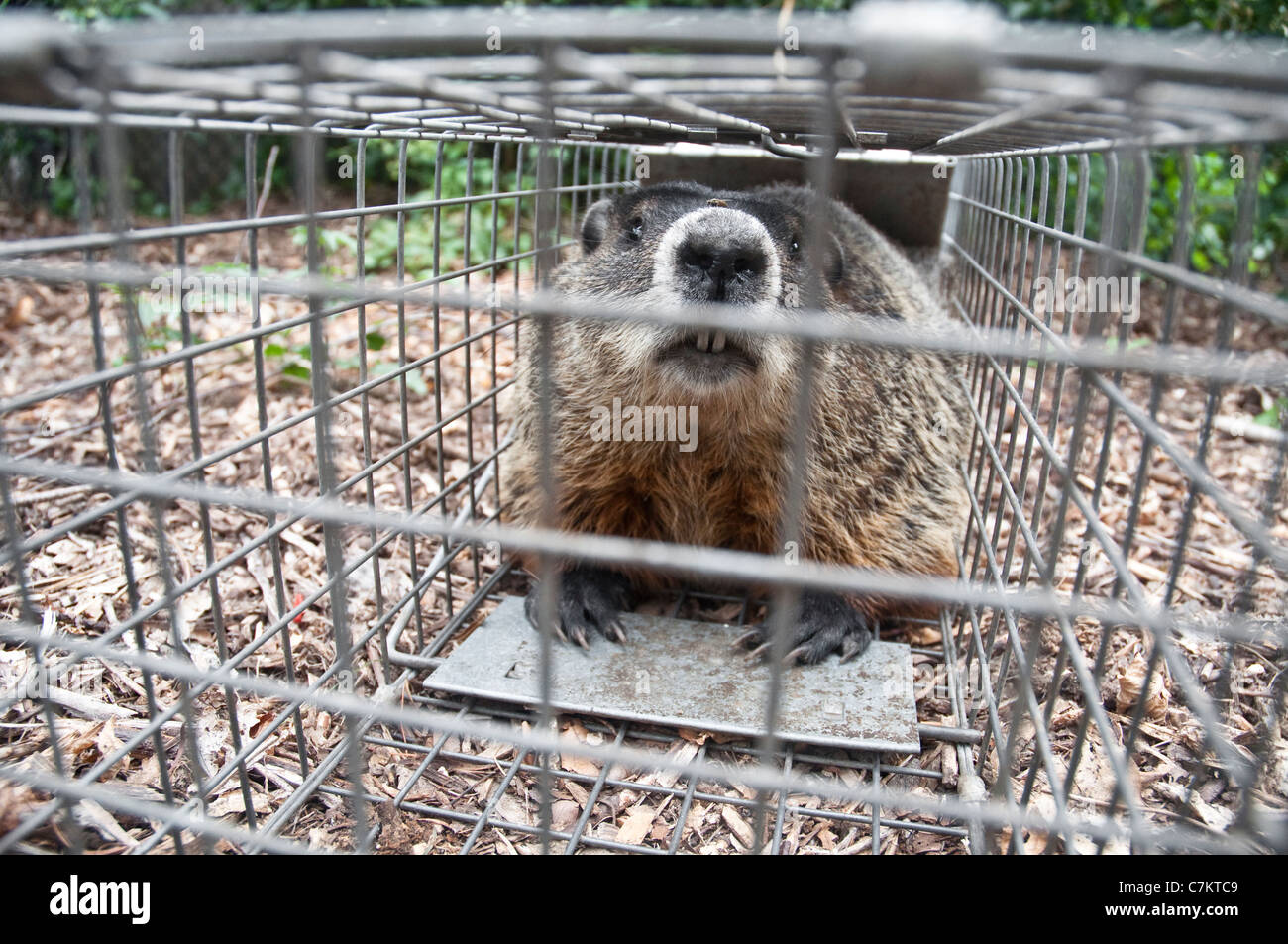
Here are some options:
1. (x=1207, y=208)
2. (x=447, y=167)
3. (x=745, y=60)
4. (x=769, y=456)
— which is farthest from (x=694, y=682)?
(x=447, y=167)

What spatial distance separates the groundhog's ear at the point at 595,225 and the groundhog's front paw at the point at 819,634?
1.66 metres

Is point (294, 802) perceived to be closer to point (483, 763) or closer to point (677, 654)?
point (483, 763)

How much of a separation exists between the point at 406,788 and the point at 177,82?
1937 millimetres

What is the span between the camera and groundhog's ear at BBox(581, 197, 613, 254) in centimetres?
350

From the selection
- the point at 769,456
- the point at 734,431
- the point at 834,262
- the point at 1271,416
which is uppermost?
the point at 834,262

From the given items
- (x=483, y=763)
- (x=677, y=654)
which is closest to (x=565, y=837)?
(x=483, y=763)

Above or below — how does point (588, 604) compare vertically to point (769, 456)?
below

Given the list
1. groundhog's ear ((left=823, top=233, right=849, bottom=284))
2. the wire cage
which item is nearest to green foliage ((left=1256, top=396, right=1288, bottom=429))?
the wire cage

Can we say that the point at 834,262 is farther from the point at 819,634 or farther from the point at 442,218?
the point at 442,218

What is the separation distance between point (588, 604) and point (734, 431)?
0.90 metres

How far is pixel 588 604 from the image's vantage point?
3.29m

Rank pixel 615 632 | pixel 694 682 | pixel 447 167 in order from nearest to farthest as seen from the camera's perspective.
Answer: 1. pixel 694 682
2. pixel 615 632
3. pixel 447 167

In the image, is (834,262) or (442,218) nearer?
(834,262)

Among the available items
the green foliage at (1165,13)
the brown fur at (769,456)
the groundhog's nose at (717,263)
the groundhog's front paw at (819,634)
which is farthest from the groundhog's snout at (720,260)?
the green foliage at (1165,13)
